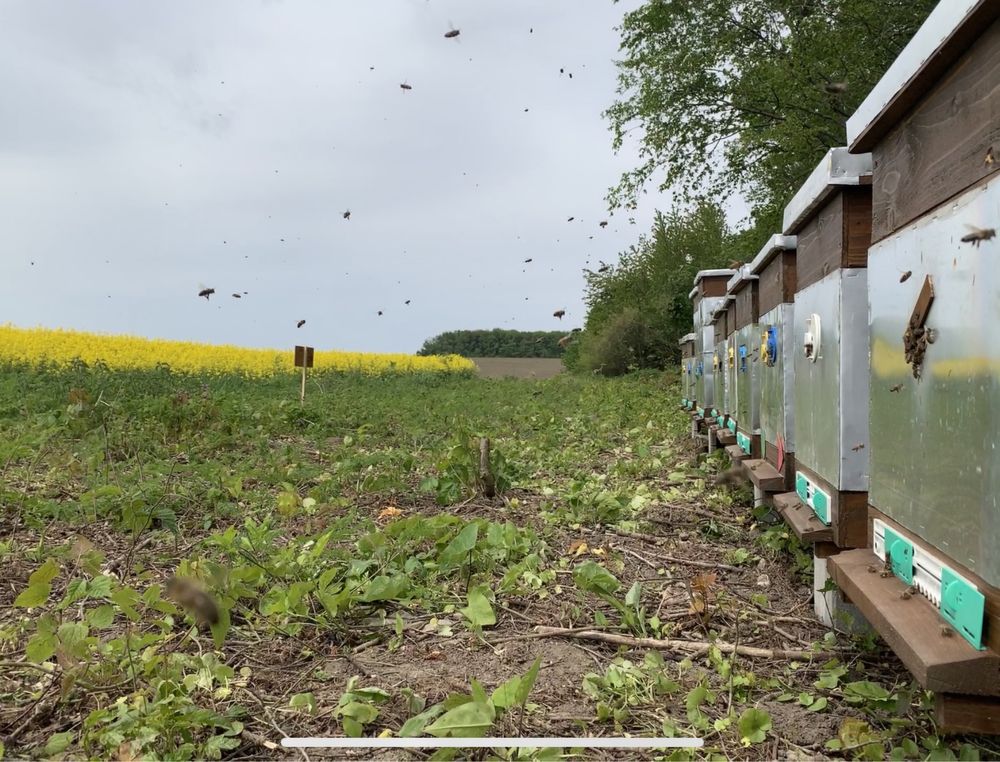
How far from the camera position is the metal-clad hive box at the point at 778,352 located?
3.24m

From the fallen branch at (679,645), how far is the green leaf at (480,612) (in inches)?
7.6

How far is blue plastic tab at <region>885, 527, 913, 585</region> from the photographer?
1811 mm

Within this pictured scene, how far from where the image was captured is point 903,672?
2.53 meters

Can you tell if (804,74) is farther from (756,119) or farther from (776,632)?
(776,632)

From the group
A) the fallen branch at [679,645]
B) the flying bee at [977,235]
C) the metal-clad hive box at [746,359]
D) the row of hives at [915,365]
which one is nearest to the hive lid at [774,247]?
the row of hives at [915,365]

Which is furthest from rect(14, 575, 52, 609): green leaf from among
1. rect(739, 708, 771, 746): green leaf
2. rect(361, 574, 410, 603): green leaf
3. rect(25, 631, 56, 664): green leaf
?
rect(739, 708, 771, 746): green leaf

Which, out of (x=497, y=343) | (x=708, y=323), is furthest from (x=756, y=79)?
(x=497, y=343)

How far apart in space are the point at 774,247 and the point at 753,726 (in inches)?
81.5

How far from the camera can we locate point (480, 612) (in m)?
2.88

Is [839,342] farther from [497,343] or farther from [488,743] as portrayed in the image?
[497,343]

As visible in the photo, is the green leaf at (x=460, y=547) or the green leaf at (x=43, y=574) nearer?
the green leaf at (x=43, y=574)

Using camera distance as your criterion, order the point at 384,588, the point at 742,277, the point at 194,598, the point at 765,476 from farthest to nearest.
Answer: the point at 742,277
the point at 765,476
the point at 384,588
the point at 194,598

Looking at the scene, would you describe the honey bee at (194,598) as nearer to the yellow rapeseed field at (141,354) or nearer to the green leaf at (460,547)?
the green leaf at (460,547)

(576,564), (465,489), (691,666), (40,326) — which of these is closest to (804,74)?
(465,489)
